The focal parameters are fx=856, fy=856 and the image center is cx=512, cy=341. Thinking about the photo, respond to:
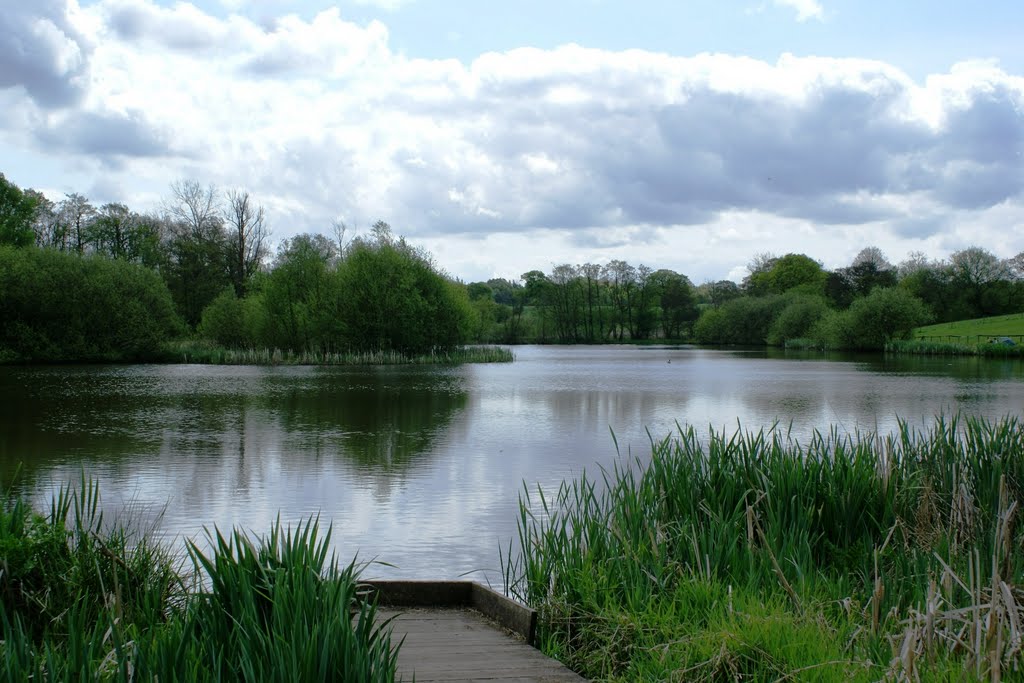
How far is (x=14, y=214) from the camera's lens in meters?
48.9

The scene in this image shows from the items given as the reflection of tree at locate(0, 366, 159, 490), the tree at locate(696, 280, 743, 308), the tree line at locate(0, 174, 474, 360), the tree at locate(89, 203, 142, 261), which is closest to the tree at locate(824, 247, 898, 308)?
the tree at locate(696, 280, 743, 308)

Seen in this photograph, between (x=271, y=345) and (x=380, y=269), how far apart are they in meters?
7.48

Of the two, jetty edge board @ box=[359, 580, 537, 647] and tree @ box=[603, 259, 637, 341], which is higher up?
tree @ box=[603, 259, 637, 341]

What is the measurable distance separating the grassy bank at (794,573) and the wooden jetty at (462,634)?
0.23m

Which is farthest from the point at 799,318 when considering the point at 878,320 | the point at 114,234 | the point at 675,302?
the point at 114,234

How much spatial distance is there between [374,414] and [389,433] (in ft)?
11.2

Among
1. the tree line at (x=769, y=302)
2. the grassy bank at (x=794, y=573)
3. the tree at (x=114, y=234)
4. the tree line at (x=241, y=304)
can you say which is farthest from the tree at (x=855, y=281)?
the grassy bank at (x=794, y=573)

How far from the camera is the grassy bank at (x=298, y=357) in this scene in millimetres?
43531

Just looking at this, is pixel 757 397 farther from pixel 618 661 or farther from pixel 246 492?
pixel 618 661

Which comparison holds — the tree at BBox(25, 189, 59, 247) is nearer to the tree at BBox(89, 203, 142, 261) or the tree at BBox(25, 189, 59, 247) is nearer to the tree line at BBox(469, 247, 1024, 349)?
the tree at BBox(89, 203, 142, 261)

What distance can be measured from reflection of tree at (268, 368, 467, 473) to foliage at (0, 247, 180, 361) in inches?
654

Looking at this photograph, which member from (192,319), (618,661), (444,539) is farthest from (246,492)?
(192,319)

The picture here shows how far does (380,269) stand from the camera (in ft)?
143

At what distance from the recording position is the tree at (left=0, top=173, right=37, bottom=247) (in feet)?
156
